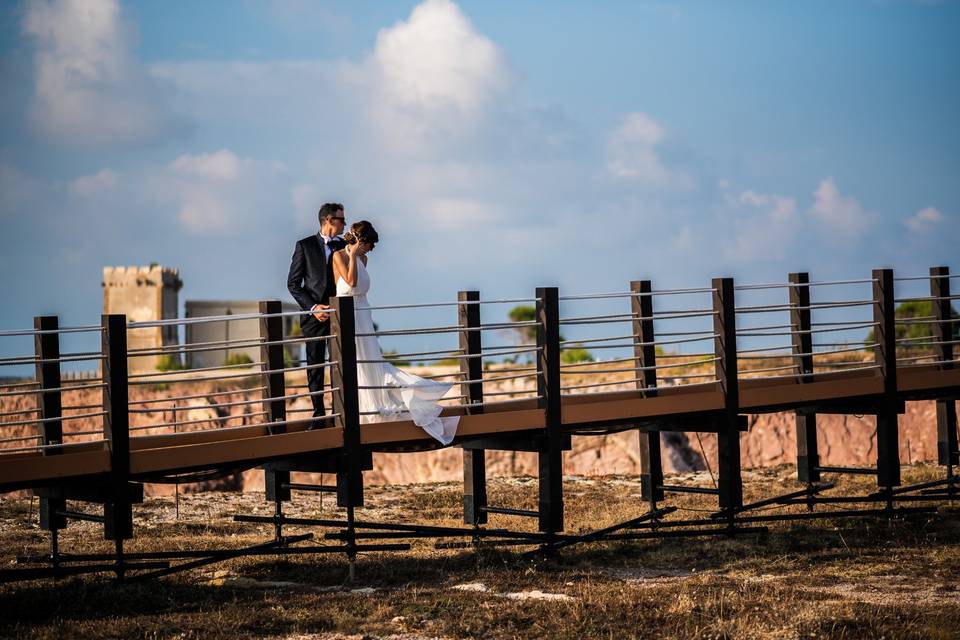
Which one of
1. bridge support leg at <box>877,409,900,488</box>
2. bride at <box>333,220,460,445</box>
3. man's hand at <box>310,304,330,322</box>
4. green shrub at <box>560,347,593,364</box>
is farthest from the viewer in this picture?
green shrub at <box>560,347,593,364</box>

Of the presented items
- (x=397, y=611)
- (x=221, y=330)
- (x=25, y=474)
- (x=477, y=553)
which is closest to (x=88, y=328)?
(x=25, y=474)

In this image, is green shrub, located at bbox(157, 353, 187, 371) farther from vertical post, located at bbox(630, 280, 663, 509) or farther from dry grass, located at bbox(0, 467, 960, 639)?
vertical post, located at bbox(630, 280, 663, 509)

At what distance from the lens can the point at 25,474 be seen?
32.7ft

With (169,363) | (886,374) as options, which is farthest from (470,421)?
(169,363)

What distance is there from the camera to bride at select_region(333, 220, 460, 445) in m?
12.3

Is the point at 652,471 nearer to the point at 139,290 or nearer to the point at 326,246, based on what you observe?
the point at 326,246

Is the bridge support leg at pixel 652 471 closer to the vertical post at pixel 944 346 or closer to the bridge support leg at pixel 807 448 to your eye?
the bridge support leg at pixel 807 448

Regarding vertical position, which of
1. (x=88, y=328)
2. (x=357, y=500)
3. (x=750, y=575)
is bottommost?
(x=750, y=575)

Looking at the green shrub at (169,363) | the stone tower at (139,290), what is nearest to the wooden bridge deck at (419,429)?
the green shrub at (169,363)

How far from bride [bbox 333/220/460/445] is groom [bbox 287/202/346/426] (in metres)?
0.18

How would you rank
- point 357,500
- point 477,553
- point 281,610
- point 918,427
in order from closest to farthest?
point 281,610, point 357,500, point 477,553, point 918,427

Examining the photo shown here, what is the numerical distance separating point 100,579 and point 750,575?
651cm

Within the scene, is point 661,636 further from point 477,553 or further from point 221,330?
point 221,330

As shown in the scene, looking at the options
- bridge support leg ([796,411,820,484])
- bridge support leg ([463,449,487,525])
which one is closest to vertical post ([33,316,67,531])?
bridge support leg ([463,449,487,525])
